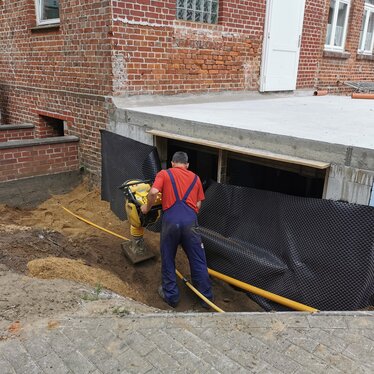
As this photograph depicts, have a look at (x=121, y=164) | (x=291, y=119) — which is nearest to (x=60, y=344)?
(x=121, y=164)

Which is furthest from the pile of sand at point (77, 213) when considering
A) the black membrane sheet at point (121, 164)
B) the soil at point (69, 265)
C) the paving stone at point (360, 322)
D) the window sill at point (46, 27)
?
the paving stone at point (360, 322)

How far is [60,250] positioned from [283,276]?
9.12ft

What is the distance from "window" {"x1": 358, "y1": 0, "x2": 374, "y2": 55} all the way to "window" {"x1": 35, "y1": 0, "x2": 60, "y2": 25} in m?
9.43

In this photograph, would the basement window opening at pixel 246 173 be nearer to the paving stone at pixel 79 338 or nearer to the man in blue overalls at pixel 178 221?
the man in blue overalls at pixel 178 221

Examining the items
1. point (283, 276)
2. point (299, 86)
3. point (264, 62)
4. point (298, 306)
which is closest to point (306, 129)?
point (283, 276)

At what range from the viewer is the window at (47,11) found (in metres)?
7.25

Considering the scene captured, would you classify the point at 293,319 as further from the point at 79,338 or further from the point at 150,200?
the point at 150,200

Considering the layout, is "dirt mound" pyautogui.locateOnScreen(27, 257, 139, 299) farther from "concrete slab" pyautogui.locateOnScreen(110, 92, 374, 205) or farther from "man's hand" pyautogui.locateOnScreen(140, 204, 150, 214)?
"concrete slab" pyautogui.locateOnScreen(110, 92, 374, 205)

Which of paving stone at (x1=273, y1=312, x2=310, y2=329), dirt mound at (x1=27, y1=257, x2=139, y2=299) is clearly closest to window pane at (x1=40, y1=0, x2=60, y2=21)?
dirt mound at (x1=27, y1=257, x2=139, y2=299)

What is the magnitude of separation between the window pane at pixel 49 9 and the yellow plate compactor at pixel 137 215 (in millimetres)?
4467

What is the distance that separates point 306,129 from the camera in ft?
15.3

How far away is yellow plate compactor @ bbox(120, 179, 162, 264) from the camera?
15.1 ft

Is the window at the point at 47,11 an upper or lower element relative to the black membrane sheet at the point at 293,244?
upper

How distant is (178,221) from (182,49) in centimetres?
418
